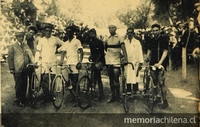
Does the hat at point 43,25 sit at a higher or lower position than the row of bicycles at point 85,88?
higher

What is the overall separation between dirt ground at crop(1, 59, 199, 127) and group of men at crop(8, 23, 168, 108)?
0.09m

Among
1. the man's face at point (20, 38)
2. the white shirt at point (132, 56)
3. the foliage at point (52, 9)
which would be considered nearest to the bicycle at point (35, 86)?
the man's face at point (20, 38)

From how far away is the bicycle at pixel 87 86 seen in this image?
12.1 feet

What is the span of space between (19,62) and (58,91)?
694 millimetres

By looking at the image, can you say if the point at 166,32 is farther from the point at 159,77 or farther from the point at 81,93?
the point at 81,93

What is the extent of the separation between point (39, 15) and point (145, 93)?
72.6 inches

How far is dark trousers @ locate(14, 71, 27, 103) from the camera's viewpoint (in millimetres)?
3707

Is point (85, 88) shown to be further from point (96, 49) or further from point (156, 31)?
point (156, 31)

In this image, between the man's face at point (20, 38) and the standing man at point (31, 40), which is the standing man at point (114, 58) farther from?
the man's face at point (20, 38)

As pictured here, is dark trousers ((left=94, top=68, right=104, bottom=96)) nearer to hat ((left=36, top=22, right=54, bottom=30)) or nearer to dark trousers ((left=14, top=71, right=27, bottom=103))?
hat ((left=36, top=22, right=54, bottom=30))

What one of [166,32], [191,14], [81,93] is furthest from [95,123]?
[191,14]

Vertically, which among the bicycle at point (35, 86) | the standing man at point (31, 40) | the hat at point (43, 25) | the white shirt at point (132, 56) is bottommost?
the bicycle at point (35, 86)

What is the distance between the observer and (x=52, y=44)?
3.71 m

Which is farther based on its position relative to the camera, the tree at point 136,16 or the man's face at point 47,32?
the man's face at point 47,32
